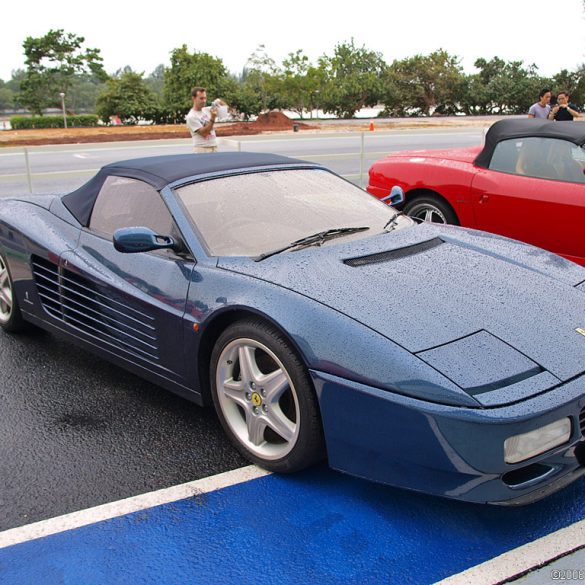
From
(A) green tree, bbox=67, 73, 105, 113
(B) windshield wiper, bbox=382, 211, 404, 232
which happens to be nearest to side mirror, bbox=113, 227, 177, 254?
(B) windshield wiper, bbox=382, 211, 404, 232

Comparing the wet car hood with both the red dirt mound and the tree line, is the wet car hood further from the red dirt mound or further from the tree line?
the tree line

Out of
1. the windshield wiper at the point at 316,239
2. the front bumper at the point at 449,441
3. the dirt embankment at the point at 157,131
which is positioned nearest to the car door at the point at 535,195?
the windshield wiper at the point at 316,239

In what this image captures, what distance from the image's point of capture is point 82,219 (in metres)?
4.03

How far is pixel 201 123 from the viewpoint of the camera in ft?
30.1

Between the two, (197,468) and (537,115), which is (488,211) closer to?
(197,468)

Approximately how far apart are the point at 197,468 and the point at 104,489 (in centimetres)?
41

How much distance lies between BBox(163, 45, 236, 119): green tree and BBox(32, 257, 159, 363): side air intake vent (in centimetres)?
3549

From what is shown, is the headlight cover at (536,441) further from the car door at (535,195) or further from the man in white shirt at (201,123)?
the man in white shirt at (201,123)

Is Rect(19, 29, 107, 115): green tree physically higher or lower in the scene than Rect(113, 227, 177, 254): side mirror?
higher

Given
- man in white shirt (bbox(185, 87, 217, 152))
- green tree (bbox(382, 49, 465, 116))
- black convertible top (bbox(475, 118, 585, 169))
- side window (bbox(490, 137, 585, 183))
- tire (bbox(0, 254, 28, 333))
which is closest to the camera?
tire (bbox(0, 254, 28, 333))

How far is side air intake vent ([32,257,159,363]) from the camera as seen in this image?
3.42 metres

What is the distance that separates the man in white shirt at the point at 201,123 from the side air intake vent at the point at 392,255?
615 centimetres

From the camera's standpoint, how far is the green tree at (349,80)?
1794 inches

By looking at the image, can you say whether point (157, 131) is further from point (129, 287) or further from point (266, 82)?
point (129, 287)
